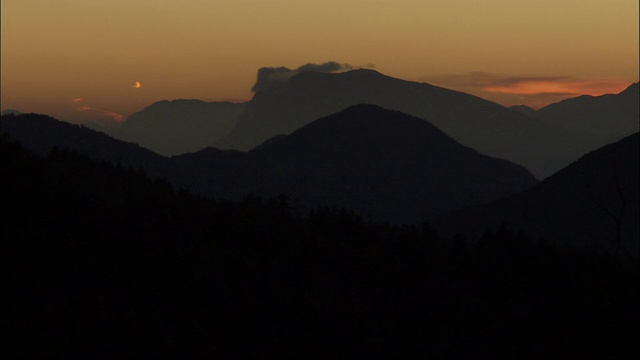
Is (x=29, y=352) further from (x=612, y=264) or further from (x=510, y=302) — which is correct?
(x=612, y=264)

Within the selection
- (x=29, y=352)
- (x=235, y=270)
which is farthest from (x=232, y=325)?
(x=29, y=352)

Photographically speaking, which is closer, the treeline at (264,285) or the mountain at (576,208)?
the treeline at (264,285)

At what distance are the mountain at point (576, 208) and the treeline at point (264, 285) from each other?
84.6 meters

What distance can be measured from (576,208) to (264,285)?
4539 inches

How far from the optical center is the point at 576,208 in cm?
14288

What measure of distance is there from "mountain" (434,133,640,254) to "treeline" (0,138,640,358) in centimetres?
8457

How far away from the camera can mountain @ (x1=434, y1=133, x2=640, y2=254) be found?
13312cm

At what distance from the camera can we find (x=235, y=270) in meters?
38.8

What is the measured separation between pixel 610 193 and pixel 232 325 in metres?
119

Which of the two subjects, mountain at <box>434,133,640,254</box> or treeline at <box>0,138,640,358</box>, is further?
mountain at <box>434,133,640,254</box>

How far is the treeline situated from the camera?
3262 cm

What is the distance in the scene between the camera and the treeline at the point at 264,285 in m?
32.6

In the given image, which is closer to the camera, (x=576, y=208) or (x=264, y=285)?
(x=264, y=285)

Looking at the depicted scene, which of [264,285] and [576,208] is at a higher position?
[264,285]
